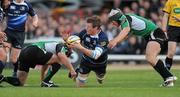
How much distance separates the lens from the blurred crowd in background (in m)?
29.8

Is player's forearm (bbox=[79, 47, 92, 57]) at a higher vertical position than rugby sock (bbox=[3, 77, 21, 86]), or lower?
higher

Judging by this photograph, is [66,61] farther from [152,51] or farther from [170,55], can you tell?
[170,55]

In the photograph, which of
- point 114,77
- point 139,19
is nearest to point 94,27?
point 139,19

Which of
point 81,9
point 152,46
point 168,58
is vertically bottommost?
Answer: point 81,9

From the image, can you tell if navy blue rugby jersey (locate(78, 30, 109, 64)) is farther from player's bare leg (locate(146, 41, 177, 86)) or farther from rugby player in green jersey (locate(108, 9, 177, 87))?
player's bare leg (locate(146, 41, 177, 86))

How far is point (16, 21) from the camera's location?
20.7m

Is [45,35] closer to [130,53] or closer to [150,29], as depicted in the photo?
[130,53]

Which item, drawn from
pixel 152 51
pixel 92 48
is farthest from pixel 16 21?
pixel 152 51

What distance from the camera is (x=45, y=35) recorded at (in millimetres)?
30625

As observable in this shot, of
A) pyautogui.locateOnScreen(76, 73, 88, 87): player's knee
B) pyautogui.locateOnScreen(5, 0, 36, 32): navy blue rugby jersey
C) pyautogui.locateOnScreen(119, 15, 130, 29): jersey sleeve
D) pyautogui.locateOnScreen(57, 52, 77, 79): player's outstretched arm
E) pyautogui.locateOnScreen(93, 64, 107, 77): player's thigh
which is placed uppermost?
pyautogui.locateOnScreen(119, 15, 130, 29): jersey sleeve

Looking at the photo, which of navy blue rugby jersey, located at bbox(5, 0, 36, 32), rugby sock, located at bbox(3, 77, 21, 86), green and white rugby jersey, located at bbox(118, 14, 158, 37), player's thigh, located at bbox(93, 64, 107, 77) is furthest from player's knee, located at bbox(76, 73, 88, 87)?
navy blue rugby jersey, located at bbox(5, 0, 36, 32)

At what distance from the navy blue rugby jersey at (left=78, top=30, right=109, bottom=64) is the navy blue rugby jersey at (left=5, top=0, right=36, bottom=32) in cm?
317

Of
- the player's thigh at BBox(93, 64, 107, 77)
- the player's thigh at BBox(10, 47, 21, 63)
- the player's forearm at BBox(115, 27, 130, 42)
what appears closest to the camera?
the player's forearm at BBox(115, 27, 130, 42)

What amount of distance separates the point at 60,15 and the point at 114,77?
12798 mm
